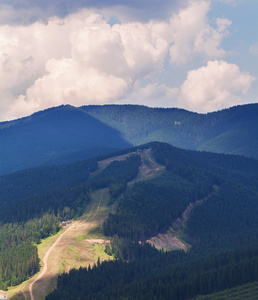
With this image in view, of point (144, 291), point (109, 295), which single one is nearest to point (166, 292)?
point (144, 291)

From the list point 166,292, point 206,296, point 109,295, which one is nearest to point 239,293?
point 206,296

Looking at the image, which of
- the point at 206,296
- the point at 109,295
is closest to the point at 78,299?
the point at 109,295

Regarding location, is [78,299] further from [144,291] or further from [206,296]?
[206,296]

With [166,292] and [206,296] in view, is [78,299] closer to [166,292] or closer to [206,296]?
[166,292]

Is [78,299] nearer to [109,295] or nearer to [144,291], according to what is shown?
[109,295]


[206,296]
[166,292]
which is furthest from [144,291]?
[206,296]
